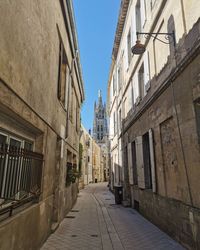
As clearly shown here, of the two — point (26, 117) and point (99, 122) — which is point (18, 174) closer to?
point (26, 117)

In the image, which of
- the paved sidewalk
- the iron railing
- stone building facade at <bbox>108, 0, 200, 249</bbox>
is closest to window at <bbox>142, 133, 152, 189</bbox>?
stone building facade at <bbox>108, 0, 200, 249</bbox>

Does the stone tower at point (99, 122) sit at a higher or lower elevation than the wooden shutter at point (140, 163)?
higher

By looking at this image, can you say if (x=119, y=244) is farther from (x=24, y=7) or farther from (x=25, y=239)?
(x=24, y=7)

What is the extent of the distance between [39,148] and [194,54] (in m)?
3.91

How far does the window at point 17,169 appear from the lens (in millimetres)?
3156

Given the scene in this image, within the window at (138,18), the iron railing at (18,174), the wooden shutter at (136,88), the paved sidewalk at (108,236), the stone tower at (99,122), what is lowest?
the paved sidewalk at (108,236)

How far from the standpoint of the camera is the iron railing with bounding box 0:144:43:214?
3139 mm

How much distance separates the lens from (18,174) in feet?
11.9

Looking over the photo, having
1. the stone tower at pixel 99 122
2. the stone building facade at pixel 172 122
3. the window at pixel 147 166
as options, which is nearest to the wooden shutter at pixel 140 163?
the stone building facade at pixel 172 122

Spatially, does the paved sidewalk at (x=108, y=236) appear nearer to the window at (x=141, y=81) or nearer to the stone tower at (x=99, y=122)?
the window at (x=141, y=81)

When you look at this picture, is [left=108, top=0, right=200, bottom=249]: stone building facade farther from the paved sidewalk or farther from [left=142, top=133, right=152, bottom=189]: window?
the paved sidewalk

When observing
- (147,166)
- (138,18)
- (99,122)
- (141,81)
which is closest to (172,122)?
(147,166)

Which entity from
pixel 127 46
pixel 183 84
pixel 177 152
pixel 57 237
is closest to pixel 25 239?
pixel 57 237

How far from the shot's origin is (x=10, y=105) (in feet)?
10.0
